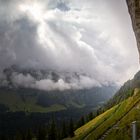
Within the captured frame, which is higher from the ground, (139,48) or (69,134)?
(139,48)

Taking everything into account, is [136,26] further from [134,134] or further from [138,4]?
[134,134]

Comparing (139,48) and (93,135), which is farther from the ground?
(139,48)

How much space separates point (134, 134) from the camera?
18.0 metres

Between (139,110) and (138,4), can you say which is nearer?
(138,4)

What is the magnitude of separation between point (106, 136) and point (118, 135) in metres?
9.45

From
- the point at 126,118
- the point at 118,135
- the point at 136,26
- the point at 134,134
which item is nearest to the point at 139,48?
the point at 136,26

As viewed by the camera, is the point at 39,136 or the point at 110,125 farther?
the point at 39,136

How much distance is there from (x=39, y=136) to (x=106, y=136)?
52.1m

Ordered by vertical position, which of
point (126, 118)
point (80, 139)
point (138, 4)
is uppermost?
point (138, 4)

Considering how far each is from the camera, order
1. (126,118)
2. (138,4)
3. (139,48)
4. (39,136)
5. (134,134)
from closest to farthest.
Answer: (134,134) < (138,4) < (139,48) < (126,118) < (39,136)

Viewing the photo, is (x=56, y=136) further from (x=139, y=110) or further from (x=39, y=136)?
(x=139, y=110)

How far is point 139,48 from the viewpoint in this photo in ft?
80.8

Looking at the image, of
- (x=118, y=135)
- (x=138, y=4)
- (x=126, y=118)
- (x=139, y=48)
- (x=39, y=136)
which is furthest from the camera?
(x=39, y=136)

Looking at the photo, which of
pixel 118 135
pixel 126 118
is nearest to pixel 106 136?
pixel 118 135
